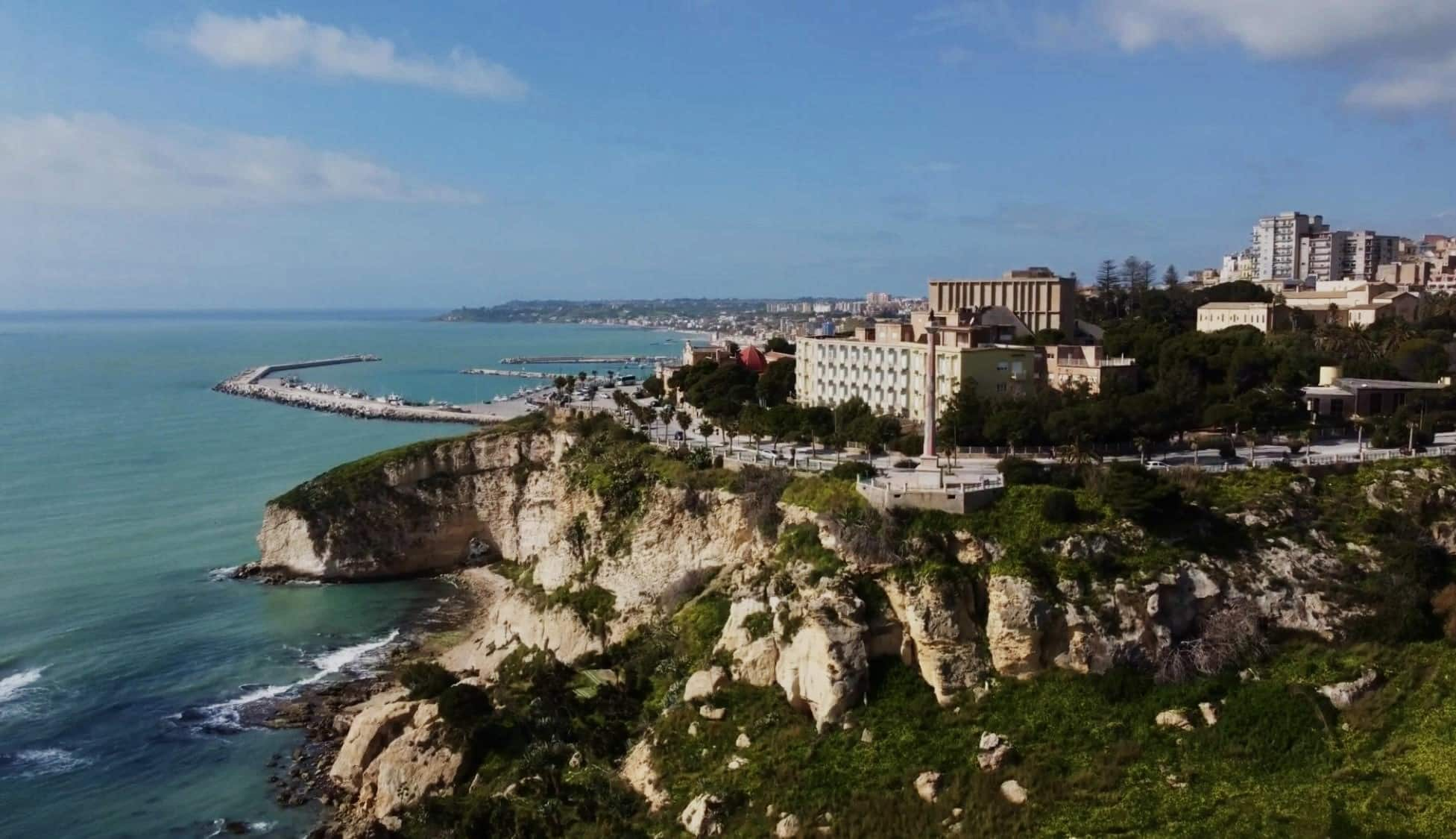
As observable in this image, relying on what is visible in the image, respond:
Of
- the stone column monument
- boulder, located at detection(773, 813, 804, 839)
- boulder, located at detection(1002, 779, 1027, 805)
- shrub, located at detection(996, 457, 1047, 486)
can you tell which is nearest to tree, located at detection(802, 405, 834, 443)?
the stone column monument

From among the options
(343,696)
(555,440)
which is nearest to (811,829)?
(343,696)

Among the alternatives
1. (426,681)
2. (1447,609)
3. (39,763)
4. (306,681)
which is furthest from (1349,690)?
(39,763)

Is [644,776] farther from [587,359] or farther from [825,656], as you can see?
[587,359]

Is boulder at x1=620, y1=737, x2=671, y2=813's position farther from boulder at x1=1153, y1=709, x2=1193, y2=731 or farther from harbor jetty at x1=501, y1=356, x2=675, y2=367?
harbor jetty at x1=501, y1=356, x2=675, y2=367

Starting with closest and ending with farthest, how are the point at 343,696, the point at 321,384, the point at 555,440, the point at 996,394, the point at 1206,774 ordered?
the point at 1206,774
the point at 343,696
the point at 996,394
the point at 555,440
the point at 321,384

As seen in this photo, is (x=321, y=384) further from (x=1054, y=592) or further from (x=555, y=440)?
(x=1054, y=592)

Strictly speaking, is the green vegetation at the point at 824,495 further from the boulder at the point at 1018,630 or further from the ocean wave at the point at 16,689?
the ocean wave at the point at 16,689
